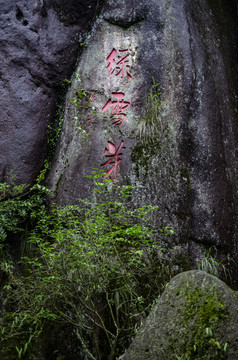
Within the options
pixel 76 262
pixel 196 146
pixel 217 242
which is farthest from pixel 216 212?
pixel 76 262

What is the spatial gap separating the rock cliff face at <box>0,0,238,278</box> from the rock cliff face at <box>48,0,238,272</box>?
14mm

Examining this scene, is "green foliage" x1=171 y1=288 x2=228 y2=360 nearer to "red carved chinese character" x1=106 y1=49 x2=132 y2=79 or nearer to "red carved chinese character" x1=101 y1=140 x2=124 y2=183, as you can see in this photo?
"red carved chinese character" x1=101 y1=140 x2=124 y2=183

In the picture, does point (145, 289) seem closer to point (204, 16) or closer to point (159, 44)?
point (159, 44)

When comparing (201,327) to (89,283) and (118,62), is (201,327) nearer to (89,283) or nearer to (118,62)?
(89,283)

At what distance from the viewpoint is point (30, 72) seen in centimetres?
475

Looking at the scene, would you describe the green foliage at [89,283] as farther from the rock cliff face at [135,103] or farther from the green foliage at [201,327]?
the green foliage at [201,327]

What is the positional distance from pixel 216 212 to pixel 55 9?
4.09 metres

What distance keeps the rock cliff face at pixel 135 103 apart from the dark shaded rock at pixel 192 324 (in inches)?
67.3

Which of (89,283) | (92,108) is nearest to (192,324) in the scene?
(89,283)

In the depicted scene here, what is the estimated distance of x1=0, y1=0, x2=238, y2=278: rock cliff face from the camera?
3797 millimetres

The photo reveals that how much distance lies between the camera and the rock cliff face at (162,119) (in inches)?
147

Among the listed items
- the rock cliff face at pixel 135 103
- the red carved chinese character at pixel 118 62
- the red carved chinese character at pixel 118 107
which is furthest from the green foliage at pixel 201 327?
the red carved chinese character at pixel 118 62

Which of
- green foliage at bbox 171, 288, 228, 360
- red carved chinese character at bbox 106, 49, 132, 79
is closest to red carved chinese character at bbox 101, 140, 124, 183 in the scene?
red carved chinese character at bbox 106, 49, 132, 79

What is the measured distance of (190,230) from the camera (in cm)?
362
